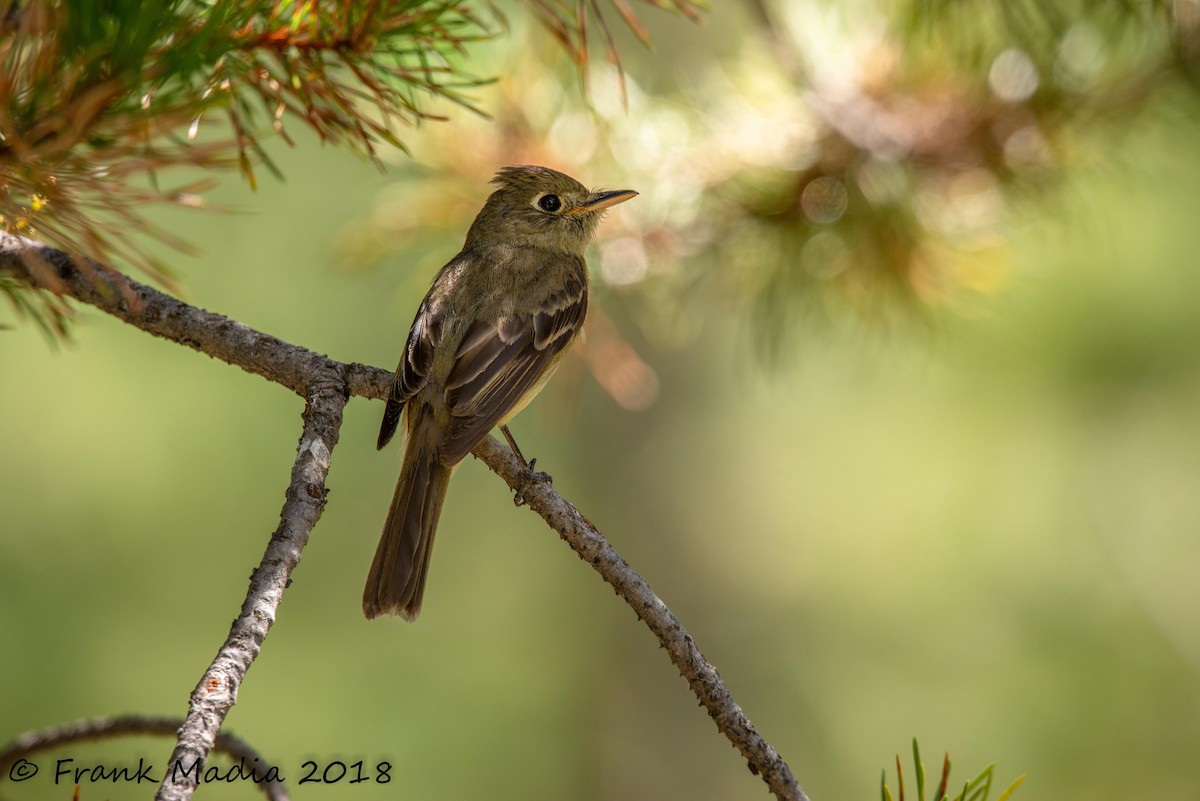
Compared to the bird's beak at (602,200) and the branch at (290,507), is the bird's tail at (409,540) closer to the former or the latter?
the branch at (290,507)

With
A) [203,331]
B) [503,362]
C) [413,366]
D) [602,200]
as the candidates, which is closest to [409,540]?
[413,366]

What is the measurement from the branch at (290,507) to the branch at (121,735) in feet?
1.69

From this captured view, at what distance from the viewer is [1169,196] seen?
274 inches

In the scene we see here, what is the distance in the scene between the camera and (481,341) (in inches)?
143

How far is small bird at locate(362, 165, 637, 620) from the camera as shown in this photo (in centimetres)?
330

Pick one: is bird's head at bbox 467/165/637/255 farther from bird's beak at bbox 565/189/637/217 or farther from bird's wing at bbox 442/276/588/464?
bird's wing at bbox 442/276/588/464

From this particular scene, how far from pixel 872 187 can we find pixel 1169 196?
415cm

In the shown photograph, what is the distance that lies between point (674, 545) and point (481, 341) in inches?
200

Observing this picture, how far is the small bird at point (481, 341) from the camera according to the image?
330cm

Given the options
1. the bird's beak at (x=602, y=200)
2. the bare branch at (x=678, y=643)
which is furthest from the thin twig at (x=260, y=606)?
the bird's beak at (x=602, y=200)

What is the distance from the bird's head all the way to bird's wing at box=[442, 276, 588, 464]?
288 millimetres

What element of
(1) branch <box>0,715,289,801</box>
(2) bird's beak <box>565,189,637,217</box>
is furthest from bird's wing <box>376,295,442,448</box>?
(1) branch <box>0,715,289,801</box>

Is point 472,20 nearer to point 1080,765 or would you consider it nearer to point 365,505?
point 1080,765

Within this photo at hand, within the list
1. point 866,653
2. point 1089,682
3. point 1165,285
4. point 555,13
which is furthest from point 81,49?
point 866,653
